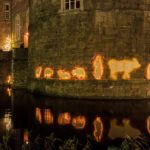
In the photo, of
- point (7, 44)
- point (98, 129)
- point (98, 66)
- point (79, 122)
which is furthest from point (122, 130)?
point (7, 44)

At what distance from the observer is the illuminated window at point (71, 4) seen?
724 inches

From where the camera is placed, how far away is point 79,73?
60.3 ft

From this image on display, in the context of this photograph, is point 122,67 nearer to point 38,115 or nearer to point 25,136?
point 38,115

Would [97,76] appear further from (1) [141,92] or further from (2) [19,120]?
(2) [19,120]

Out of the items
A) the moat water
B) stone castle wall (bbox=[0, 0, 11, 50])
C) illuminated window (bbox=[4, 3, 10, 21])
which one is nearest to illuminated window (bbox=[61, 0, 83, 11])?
the moat water

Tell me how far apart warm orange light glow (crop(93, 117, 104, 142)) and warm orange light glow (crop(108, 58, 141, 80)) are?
17.1ft

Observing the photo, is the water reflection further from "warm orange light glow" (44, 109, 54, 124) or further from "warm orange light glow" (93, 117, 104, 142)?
"warm orange light glow" (44, 109, 54, 124)

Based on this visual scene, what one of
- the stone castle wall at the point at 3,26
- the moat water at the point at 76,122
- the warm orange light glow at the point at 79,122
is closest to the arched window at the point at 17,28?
the stone castle wall at the point at 3,26

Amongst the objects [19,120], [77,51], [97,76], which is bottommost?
[19,120]

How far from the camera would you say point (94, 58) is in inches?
707

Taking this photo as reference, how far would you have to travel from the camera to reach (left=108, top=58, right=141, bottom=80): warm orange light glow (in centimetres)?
1770

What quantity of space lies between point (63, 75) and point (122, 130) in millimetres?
8193

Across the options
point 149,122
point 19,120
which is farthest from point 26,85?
point 149,122

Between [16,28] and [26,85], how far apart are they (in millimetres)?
7461
